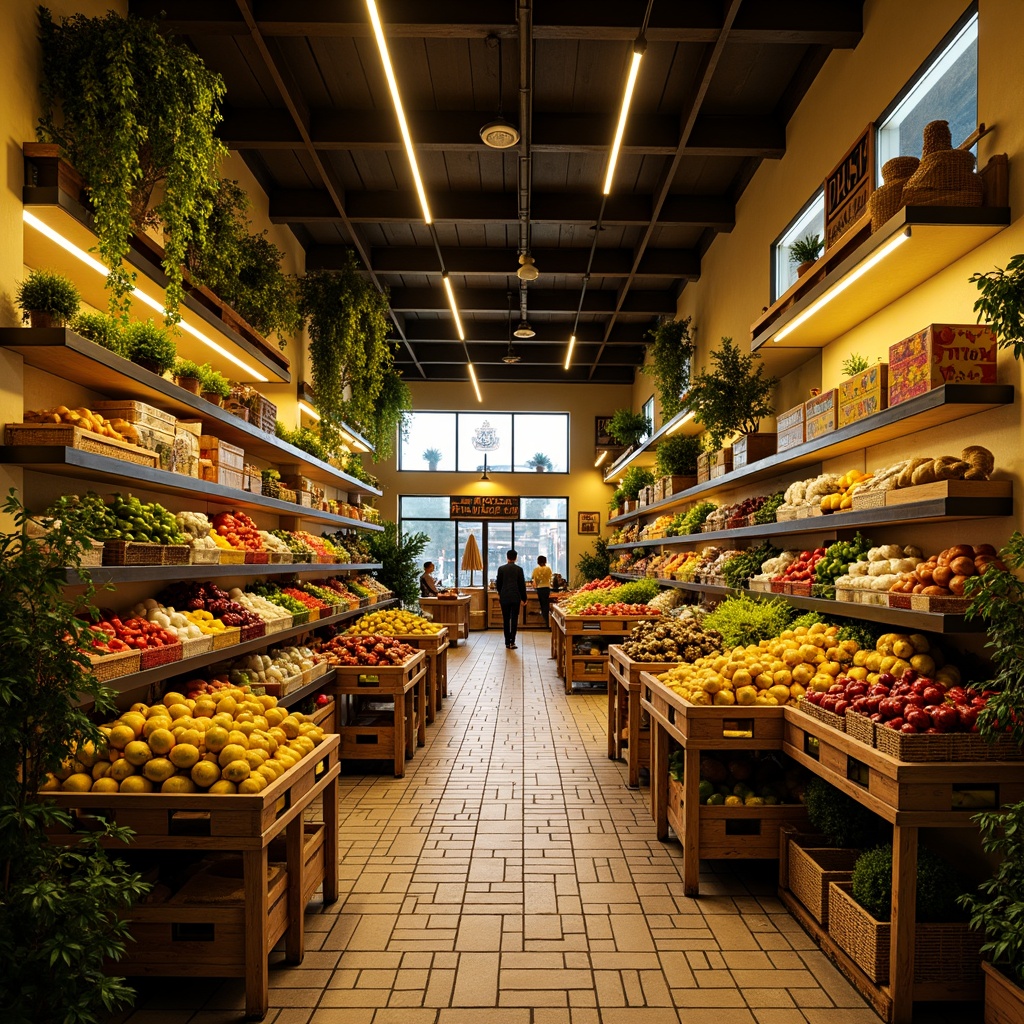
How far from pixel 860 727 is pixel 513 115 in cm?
631

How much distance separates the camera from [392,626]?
8.16 meters

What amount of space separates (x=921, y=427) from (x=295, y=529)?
20.8 feet

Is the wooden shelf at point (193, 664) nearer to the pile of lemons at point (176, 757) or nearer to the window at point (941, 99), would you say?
the pile of lemons at point (176, 757)

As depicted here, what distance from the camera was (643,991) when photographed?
9.29ft

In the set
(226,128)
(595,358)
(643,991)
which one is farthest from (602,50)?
(595,358)

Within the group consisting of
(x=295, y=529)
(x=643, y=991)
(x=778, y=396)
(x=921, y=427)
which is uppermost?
(x=778, y=396)

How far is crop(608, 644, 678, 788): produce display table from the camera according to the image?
554 cm

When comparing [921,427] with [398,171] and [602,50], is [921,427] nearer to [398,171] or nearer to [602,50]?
[602,50]

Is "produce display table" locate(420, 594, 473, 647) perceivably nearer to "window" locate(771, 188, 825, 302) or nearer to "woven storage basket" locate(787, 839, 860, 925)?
"window" locate(771, 188, 825, 302)

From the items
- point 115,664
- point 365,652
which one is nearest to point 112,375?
point 115,664

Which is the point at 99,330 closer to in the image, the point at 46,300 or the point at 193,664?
the point at 46,300

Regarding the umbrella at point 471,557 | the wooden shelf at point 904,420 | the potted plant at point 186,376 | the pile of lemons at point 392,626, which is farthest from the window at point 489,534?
the potted plant at point 186,376

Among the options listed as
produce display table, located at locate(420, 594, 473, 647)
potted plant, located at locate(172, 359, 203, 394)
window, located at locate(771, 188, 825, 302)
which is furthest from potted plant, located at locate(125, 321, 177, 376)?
produce display table, located at locate(420, 594, 473, 647)

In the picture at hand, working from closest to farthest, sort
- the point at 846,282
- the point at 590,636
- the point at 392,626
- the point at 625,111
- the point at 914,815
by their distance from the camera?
1. the point at 914,815
2. the point at 846,282
3. the point at 625,111
4. the point at 392,626
5. the point at 590,636
